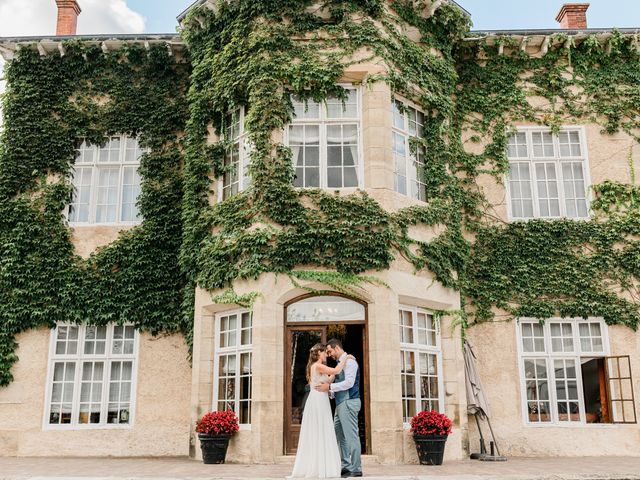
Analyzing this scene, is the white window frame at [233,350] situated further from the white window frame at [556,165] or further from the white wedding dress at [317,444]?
the white window frame at [556,165]

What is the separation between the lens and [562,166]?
14.1 m

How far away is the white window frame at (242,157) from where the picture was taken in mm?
12320

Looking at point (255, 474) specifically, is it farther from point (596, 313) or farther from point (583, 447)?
point (596, 313)

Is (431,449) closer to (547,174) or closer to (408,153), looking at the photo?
(408,153)

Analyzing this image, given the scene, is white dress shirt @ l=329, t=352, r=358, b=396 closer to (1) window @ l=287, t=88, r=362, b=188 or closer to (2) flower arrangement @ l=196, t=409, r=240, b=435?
(2) flower arrangement @ l=196, t=409, r=240, b=435

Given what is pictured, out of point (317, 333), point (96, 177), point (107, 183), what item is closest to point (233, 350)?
point (317, 333)

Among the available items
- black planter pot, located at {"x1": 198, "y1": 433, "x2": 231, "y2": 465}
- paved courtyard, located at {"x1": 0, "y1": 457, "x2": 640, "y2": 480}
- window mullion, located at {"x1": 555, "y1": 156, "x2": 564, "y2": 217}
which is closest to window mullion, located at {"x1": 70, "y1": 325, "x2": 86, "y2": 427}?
paved courtyard, located at {"x1": 0, "y1": 457, "x2": 640, "y2": 480}

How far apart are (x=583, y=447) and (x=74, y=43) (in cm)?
1333

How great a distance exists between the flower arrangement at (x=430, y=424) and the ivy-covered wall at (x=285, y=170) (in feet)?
8.19

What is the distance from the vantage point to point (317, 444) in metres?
8.62

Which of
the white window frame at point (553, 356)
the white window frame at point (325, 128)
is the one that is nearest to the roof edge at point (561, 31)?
the white window frame at point (325, 128)

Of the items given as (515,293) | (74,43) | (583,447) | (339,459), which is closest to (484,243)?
(515,293)

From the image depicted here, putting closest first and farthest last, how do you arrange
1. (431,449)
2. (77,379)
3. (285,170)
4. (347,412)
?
(347,412) → (431,449) → (285,170) → (77,379)

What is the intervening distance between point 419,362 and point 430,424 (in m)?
1.36
